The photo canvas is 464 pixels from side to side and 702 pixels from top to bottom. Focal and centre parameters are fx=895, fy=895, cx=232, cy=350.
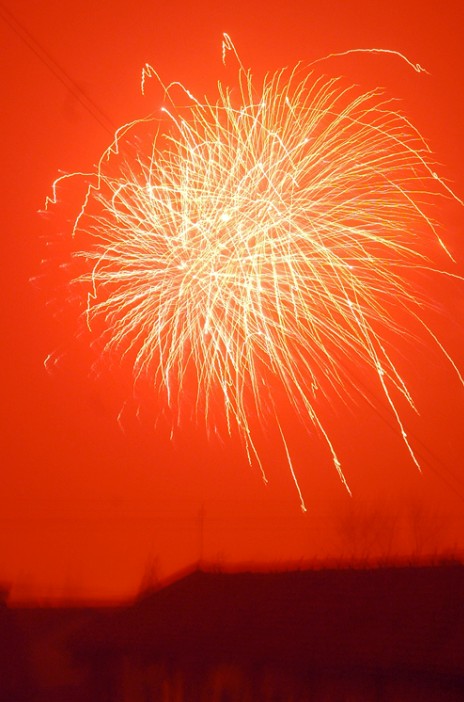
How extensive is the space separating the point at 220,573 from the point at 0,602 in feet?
32.4

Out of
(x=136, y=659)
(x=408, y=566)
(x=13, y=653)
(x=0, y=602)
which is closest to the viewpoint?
(x=408, y=566)

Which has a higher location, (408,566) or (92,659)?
(92,659)

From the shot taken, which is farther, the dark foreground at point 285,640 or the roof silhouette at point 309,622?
the roof silhouette at point 309,622

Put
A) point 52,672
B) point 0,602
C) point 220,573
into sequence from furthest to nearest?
point 0,602
point 52,672
point 220,573

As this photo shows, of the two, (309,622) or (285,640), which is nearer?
(285,640)

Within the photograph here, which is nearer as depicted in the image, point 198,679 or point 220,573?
point 198,679

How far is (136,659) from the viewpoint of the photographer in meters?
16.6

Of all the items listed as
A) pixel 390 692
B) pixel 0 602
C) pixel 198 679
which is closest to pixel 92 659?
pixel 198 679

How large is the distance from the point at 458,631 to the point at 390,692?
1.24 m

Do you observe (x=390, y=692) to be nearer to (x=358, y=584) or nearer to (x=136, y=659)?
(x=358, y=584)

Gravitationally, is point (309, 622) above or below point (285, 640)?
below

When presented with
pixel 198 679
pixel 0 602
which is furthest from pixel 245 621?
pixel 0 602

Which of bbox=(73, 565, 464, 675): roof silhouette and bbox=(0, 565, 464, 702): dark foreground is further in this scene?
bbox=(73, 565, 464, 675): roof silhouette

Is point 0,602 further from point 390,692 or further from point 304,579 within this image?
point 390,692
